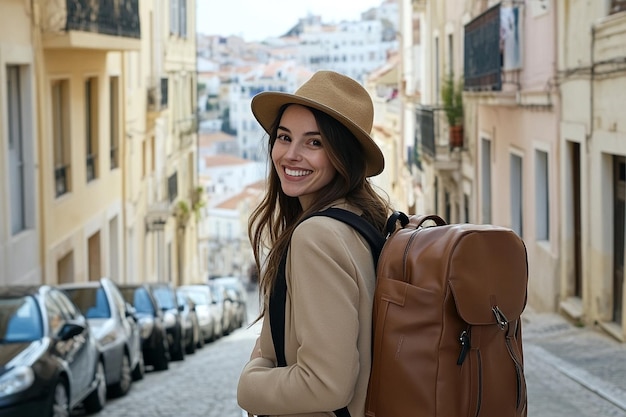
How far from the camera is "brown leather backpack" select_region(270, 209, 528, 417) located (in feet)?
8.71

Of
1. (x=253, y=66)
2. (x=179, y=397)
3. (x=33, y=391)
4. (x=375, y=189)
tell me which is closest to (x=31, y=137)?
(x=179, y=397)

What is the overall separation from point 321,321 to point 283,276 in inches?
7.7

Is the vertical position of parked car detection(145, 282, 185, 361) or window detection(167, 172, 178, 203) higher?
window detection(167, 172, 178, 203)

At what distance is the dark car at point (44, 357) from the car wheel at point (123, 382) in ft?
4.20

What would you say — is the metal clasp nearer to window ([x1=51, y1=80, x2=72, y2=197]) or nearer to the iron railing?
the iron railing

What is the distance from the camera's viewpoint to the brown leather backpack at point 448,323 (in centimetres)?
266

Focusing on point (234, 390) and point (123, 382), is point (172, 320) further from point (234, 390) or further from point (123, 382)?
point (234, 390)

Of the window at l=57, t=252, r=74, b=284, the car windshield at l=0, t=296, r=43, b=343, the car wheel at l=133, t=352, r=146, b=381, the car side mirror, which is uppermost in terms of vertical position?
Answer: the car windshield at l=0, t=296, r=43, b=343

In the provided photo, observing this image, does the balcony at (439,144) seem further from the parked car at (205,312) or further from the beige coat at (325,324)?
the beige coat at (325,324)

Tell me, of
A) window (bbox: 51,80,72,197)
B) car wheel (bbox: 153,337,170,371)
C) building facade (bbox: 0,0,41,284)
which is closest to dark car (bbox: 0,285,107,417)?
car wheel (bbox: 153,337,170,371)

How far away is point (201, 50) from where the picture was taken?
411 feet

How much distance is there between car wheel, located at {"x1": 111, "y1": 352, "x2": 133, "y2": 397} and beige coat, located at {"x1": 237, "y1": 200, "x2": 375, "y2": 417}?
10.2m

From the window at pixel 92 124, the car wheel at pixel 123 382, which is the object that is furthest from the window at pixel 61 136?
the car wheel at pixel 123 382

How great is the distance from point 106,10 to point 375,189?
18978mm
